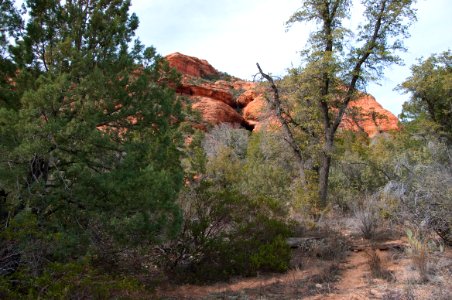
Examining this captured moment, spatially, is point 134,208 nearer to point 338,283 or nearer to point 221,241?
point 221,241

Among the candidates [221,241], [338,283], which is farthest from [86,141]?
[338,283]

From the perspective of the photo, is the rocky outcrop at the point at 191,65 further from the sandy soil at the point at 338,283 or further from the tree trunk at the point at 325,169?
the sandy soil at the point at 338,283

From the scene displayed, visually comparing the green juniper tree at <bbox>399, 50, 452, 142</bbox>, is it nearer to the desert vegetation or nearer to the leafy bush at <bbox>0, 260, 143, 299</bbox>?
the desert vegetation

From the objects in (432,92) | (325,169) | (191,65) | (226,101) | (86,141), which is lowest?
(325,169)

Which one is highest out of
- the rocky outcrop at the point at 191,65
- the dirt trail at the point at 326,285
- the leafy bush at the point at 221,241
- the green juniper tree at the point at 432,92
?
the rocky outcrop at the point at 191,65

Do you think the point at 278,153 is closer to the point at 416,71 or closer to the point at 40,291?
the point at 416,71

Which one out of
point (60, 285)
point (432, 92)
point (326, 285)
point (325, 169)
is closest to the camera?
point (60, 285)

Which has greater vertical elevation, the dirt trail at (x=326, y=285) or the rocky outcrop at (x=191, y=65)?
the rocky outcrop at (x=191, y=65)

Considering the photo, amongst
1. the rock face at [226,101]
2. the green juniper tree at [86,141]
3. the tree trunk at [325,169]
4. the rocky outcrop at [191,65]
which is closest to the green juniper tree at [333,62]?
the tree trunk at [325,169]

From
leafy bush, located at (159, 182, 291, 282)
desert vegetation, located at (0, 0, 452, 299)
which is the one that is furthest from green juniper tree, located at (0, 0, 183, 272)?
leafy bush, located at (159, 182, 291, 282)

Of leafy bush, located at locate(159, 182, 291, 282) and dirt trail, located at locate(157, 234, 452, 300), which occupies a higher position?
leafy bush, located at locate(159, 182, 291, 282)

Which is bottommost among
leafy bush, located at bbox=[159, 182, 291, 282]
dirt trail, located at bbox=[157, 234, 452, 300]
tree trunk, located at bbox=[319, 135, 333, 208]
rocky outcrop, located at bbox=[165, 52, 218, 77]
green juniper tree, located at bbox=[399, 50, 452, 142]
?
dirt trail, located at bbox=[157, 234, 452, 300]

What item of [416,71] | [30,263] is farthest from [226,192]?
[416,71]

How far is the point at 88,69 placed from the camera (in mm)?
5746
